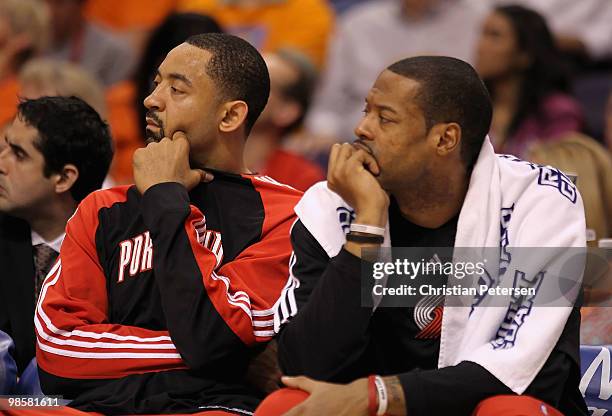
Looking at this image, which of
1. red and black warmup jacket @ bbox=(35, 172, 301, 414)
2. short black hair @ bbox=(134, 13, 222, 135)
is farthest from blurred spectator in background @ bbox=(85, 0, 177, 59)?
red and black warmup jacket @ bbox=(35, 172, 301, 414)

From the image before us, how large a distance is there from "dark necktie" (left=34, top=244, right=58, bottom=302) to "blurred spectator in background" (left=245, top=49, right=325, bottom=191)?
5.27 ft

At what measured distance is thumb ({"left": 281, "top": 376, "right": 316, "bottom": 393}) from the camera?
2539mm

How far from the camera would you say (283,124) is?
5.07 m

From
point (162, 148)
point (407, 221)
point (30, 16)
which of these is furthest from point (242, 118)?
point (30, 16)

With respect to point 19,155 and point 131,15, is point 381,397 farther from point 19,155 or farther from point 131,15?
point 131,15

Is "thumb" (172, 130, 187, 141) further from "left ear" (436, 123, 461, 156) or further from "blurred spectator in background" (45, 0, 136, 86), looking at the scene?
"blurred spectator in background" (45, 0, 136, 86)

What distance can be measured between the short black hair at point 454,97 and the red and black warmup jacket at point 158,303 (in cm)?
53

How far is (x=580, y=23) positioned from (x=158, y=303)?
13.7ft

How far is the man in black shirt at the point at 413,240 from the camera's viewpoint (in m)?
2.57

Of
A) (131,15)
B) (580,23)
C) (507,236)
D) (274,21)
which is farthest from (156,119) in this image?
(580,23)

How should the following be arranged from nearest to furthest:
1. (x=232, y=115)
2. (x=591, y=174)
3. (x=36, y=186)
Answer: (x=232, y=115) < (x=36, y=186) < (x=591, y=174)

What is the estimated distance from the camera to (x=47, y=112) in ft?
10.8

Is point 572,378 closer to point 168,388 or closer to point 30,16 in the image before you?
point 168,388

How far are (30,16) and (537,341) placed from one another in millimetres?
3321
